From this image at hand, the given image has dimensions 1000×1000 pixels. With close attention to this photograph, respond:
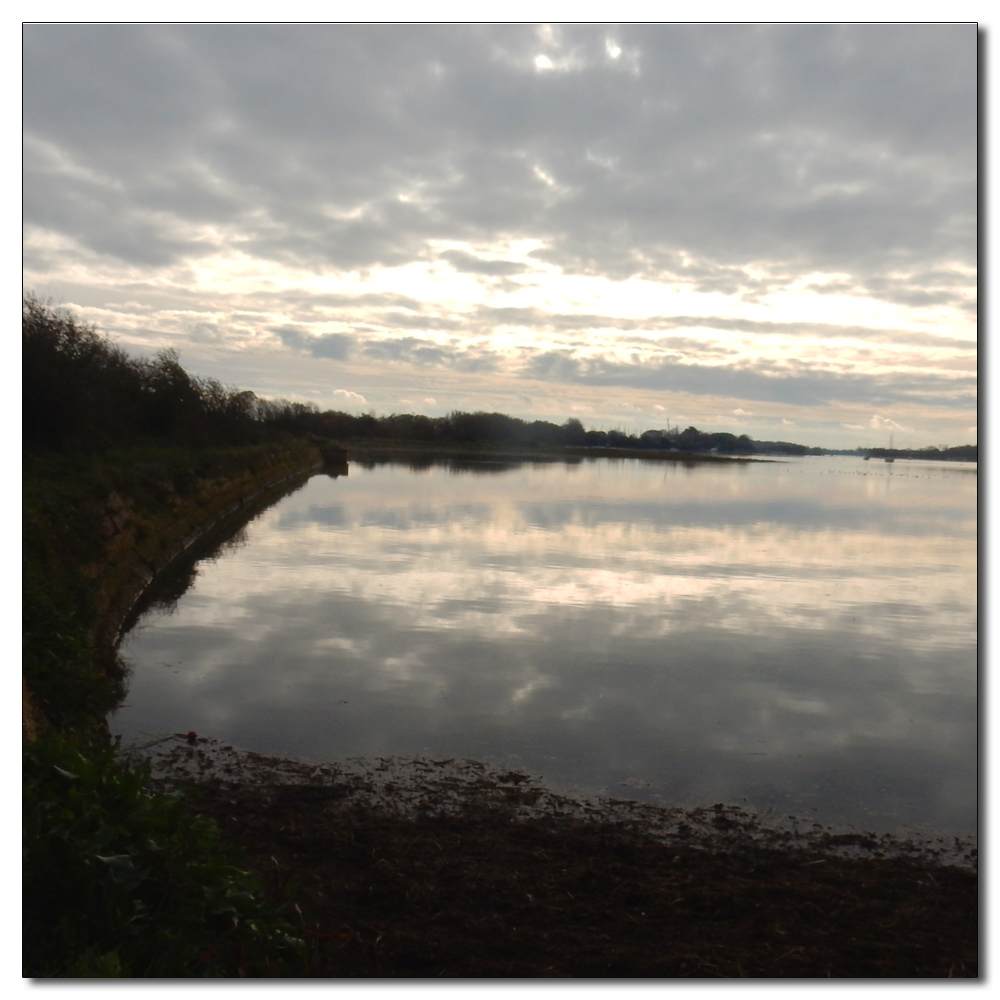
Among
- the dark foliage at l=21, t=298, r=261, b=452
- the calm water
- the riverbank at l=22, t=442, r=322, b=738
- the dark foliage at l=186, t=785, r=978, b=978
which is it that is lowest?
the dark foliage at l=186, t=785, r=978, b=978

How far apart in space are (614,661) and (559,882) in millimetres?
5132

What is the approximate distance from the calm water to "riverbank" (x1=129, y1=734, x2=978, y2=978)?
1.89 feet

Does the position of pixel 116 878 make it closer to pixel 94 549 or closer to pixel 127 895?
pixel 127 895

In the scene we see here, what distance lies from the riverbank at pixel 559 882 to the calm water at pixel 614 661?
1.89 feet

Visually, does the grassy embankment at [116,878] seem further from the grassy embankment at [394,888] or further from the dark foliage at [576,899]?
the dark foliage at [576,899]

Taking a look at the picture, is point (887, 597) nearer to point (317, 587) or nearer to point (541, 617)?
point (541, 617)

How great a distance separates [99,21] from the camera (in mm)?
4398

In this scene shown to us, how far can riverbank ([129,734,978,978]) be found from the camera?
410 cm

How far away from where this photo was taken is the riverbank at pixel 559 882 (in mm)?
4102

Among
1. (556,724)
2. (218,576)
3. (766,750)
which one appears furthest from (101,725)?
(218,576)


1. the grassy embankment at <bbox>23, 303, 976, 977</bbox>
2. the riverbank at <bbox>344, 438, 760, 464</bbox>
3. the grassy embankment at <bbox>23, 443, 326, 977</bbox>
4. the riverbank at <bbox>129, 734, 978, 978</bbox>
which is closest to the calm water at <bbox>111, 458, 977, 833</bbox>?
the riverbank at <bbox>129, 734, 978, 978</bbox>

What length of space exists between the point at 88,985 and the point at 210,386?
41.5m

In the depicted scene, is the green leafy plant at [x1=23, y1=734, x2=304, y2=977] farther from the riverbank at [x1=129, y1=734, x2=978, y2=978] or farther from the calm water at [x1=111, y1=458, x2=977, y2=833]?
the calm water at [x1=111, y1=458, x2=977, y2=833]

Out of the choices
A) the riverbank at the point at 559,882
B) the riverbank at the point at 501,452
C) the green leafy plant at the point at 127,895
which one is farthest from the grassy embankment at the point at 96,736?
the riverbank at the point at 501,452
